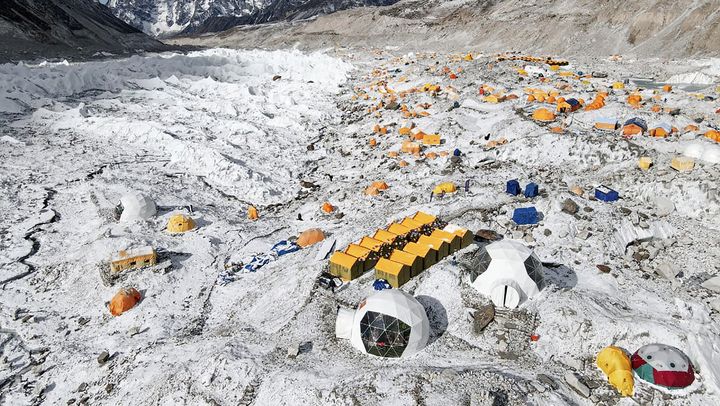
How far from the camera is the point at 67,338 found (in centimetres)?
1010

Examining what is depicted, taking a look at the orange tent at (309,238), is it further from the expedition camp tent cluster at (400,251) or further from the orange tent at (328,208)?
the orange tent at (328,208)

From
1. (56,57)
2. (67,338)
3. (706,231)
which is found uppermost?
(56,57)

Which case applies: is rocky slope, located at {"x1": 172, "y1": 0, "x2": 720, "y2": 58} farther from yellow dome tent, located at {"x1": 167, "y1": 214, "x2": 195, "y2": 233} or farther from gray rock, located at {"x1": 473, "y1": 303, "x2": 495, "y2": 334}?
yellow dome tent, located at {"x1": 167, "y1": 214, "x2": 195, "y2": 233}

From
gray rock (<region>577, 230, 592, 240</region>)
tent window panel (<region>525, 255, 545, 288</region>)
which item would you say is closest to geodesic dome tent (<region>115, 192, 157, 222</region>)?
tent window panel (<region>525, 255, 545, 288</region>)

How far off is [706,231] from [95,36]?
69421 millimetres

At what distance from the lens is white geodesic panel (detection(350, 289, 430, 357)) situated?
8.29 metres

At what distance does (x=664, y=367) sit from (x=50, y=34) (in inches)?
2498

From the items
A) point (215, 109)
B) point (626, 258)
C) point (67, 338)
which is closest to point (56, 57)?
point (215, 109)

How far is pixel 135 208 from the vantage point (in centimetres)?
1415

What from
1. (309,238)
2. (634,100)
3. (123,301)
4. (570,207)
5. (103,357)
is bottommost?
(634,100)

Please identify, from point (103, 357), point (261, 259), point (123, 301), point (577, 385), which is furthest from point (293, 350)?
point (577, 385)

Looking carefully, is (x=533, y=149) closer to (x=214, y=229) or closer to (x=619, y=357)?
(x=619, y=357)

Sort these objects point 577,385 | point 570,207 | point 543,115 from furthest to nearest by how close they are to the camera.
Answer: point 543,115 < point 570,207 < point 577,385

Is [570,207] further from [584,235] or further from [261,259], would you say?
[261,259]
